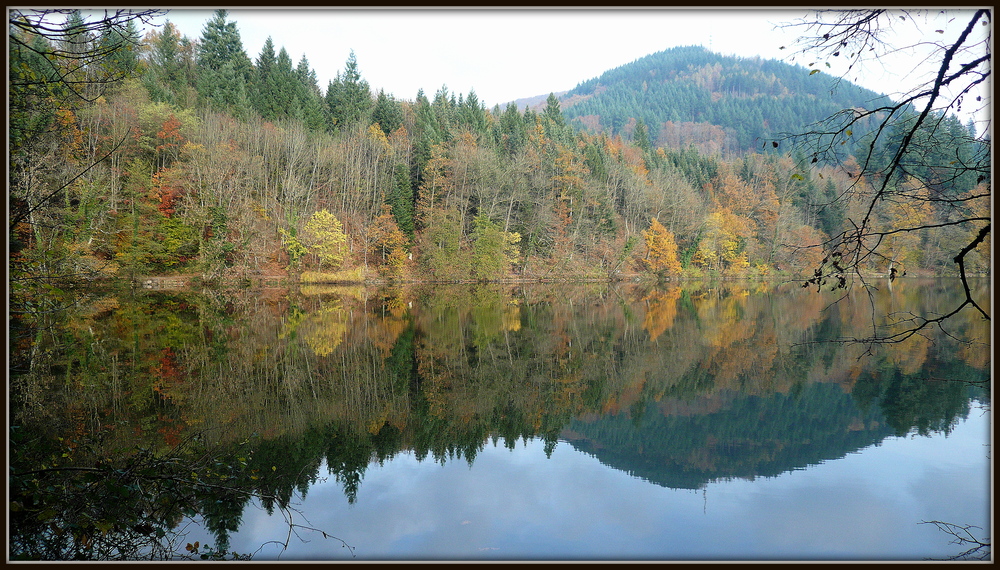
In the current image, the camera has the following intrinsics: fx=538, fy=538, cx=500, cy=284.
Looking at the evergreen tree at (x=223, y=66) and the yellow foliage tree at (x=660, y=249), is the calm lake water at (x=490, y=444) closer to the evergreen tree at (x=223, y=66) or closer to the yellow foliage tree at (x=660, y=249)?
the yellow foliage tree at (x=660, y=249)

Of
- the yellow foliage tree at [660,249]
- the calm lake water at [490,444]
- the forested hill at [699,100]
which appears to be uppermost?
the forested hill at [699,100]

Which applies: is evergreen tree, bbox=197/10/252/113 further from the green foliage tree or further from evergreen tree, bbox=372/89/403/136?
the green foliage tree

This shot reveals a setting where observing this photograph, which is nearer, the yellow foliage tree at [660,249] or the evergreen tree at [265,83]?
the evergreen tree at [265,83]

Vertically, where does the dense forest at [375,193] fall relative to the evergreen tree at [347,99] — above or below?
below

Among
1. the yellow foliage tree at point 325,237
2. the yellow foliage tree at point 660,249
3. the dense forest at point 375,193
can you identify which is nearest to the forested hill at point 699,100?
the dense forest at point 375,193

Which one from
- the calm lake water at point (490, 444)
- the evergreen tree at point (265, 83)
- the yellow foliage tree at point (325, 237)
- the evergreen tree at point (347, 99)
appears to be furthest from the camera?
the evergreen tree at point (347, 99)

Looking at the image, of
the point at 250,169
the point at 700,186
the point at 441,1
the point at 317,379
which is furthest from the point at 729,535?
the point at 700,186
